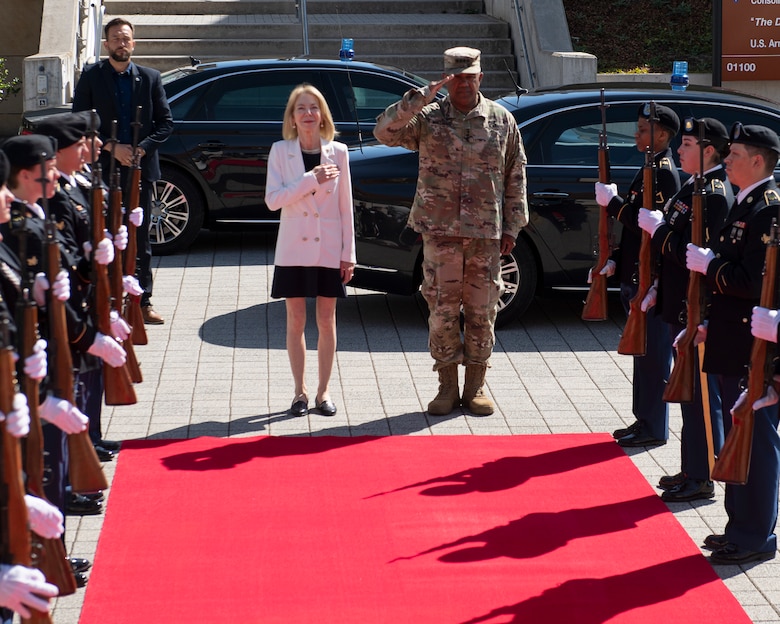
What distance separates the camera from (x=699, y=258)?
643 centimetres

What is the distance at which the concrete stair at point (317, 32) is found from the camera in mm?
18844

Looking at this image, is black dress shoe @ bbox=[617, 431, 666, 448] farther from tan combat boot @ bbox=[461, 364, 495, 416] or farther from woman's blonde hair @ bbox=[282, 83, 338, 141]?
woman's blonde hair @ bbox=[282, 83, 338, 141]

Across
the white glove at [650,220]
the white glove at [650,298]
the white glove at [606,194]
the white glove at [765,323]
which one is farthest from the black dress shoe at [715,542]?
the white glove at [606,194]

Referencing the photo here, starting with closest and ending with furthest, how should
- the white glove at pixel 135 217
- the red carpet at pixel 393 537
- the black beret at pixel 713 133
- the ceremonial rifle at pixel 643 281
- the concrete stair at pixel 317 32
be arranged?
1. the red carpet at pixel 393 537
2. the black beret at pixel 713 133
3. the ceremonial rifle at pixel 643 281
4. the white glove at pixel 135 217
5. the concrete stair at pixel 317 32

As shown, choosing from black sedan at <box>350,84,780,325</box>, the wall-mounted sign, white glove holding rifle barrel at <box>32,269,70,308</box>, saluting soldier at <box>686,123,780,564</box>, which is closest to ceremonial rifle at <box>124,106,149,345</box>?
black sedan at <box>350,84,780,325</box>

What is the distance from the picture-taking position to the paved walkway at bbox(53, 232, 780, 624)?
795 centimetres

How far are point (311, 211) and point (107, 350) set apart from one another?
2.50 m

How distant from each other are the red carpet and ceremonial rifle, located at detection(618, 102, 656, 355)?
0.71 m

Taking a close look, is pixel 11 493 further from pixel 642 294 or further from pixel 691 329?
pixel 642 294

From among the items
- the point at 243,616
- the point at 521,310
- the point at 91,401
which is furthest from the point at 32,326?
the point at 521,310

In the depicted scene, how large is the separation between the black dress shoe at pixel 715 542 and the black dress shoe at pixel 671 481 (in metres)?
0.72

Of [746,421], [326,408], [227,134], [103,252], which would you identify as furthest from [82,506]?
[227,134]

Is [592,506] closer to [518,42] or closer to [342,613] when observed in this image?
[342,613]

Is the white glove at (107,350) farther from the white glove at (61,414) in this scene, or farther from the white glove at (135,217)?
the white glove at (135,217)
